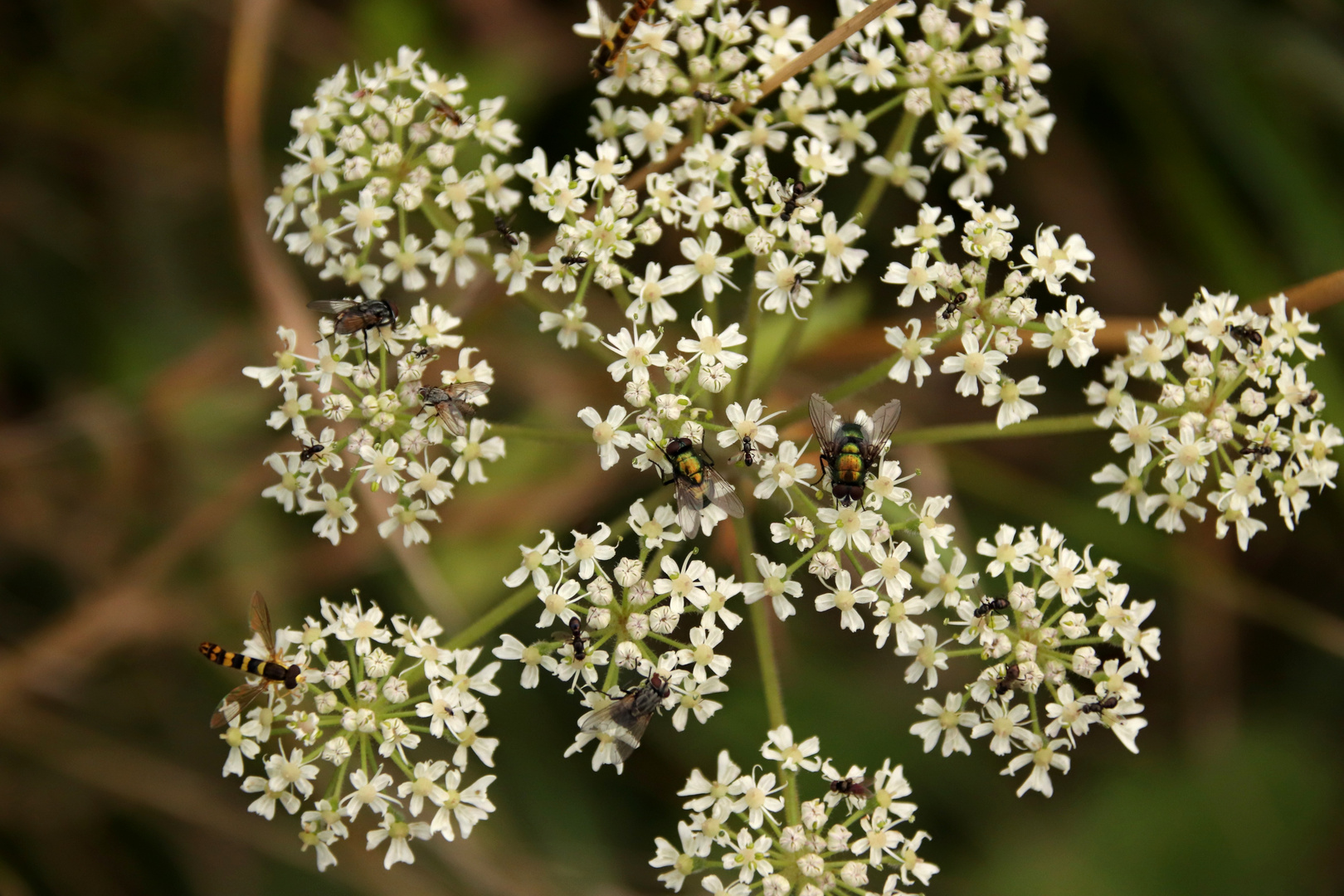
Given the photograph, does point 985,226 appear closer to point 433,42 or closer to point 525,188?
point 525,188

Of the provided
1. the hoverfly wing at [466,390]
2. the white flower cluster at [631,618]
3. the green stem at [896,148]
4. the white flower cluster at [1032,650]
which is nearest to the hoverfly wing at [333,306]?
the hoverfly wing at [466,390]

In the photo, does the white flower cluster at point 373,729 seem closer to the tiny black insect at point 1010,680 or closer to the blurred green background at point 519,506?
the blurred green background at point 519,506

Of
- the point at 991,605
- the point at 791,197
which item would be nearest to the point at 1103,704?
the point at 991,605

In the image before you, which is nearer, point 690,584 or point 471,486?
point 690,584

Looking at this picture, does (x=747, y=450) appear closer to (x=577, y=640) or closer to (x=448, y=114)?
(x=577, y=640)

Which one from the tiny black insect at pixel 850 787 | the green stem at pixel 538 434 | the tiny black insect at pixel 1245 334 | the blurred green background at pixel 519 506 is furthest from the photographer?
the blurred green background at pixel 519 506

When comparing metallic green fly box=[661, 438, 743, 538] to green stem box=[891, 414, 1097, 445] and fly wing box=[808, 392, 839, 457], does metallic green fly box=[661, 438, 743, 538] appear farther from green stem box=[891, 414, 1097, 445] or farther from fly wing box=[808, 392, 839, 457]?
green stem box=[891, 414, 1097, 445]

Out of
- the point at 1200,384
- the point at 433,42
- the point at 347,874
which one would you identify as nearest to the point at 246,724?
the point at 347,874
